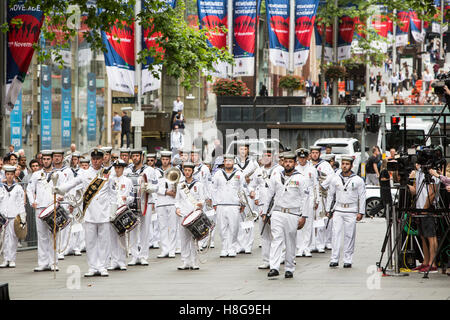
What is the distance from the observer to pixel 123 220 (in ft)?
54.3

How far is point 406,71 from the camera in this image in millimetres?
61875

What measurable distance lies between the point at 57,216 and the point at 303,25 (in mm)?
21888

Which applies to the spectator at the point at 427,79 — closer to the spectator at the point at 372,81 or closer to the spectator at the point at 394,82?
the spectator at the point at 394,82

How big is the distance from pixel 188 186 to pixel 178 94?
1412 inches

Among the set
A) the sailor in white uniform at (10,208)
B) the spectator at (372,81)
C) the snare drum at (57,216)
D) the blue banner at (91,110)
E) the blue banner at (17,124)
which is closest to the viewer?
the snare drum at (57,216)

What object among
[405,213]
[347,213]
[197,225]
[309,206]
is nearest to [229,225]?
[309,206]

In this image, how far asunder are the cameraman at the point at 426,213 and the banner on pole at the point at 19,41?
28.1 feet

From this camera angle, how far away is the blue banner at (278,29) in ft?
120

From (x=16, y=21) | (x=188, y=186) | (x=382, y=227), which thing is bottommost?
(x=382, y=227)

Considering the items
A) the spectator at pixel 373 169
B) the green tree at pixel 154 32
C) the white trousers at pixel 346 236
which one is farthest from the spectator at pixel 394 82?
the white trousers at pixel 346 236

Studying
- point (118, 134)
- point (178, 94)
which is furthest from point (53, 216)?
point (178, 94)

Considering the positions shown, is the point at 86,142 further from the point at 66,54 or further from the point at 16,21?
the point at 16,21

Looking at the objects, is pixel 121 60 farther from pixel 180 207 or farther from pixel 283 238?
pixel 283 238
